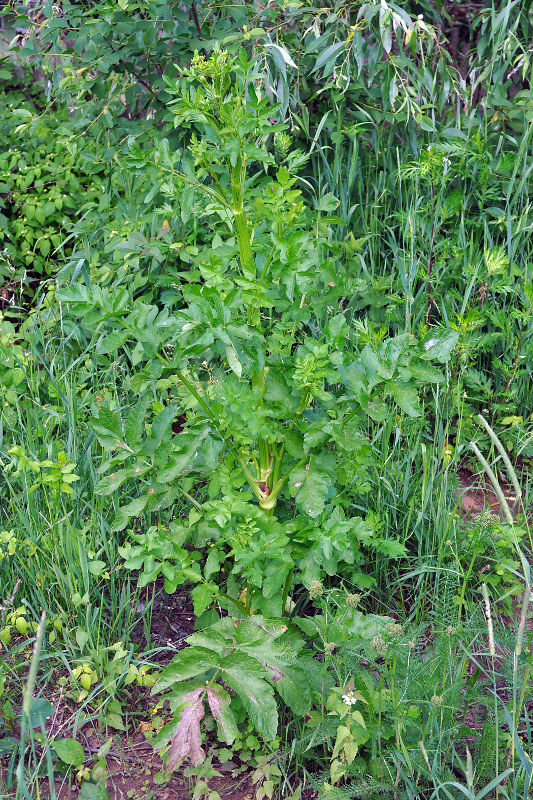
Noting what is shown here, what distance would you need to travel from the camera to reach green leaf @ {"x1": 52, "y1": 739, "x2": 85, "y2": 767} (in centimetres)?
176

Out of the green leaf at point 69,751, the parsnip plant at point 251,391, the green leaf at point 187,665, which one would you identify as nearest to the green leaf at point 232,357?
the parsnip plant at point 251,391

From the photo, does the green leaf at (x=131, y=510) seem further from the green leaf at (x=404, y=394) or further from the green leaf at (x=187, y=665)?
the green leaf at (x=404, y=394)

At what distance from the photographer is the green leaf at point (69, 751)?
Answer: 5.76 ft

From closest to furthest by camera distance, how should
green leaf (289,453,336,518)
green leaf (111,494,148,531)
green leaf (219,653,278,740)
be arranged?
green leaf (219,653,278,740), green leaf (289,453,336,518), green leaf (111,494,148,531)

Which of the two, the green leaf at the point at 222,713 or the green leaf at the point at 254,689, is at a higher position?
the green leaf at the point at 254,689

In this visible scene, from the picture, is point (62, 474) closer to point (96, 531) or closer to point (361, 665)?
point (96, 531)

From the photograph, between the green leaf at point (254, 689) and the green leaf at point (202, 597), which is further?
the green leaf at point (202, 597)

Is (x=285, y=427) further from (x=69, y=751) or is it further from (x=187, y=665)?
(x=69, y=751)

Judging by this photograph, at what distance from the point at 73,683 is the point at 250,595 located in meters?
0.51

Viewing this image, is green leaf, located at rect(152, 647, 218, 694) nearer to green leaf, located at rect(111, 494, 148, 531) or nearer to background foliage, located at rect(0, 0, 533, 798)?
background foliage, located at rect(0, 0, 533, 798)

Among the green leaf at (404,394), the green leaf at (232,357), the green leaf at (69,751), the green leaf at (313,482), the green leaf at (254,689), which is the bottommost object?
the green leaf at (69,751)

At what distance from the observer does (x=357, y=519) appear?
1941mm

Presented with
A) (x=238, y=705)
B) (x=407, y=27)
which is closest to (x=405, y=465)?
(x=238, y=705)

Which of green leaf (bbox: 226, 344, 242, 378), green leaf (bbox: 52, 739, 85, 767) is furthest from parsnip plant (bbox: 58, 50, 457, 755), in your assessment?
green leaf (bbox: 52, 739, 85, 767)
